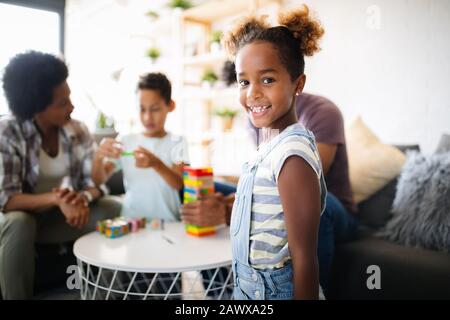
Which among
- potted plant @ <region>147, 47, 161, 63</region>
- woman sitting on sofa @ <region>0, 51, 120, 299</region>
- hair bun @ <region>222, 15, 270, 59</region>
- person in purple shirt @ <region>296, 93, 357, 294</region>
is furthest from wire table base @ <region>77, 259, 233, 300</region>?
potted plant @ <region>147, 47, 161, 63</region>

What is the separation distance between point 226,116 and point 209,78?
24 centimetres

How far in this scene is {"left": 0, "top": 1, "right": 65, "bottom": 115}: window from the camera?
70cm

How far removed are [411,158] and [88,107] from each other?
3.00ft

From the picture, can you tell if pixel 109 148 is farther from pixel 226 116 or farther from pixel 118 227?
pixel 226 116

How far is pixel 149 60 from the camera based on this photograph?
4.95ft

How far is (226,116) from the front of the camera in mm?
2076

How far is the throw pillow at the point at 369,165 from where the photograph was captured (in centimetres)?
126

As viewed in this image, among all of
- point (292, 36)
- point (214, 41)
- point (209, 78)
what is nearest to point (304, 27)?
point (292, 36)

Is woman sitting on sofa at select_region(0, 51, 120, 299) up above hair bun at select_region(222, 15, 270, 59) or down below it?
below

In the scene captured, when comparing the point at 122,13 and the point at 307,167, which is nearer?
the point at 307,167

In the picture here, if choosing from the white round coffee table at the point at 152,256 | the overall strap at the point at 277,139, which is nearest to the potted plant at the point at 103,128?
the white round coffee table at the point at 152,256

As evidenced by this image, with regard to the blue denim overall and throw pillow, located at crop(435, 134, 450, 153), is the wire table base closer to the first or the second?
the blue denim overall
